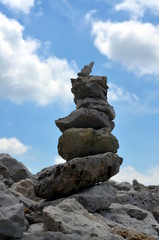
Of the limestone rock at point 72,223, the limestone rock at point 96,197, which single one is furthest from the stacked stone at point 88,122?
the limestone rock at point 72,223

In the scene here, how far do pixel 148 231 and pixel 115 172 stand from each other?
3.47m

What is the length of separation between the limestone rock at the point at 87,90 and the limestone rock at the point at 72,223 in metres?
9.76

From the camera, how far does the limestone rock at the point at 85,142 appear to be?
19438 mm

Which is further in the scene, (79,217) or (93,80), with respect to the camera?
(93,80)

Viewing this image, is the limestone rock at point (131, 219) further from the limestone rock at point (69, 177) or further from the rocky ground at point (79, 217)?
the limestone rock at point (69, 177)

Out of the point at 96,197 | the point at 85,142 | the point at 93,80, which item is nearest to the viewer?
the point at 96,197

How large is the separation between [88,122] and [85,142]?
73.3 inches

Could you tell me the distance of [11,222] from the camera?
10711 millimetres

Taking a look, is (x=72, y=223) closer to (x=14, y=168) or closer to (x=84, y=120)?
(x=84, y=120)

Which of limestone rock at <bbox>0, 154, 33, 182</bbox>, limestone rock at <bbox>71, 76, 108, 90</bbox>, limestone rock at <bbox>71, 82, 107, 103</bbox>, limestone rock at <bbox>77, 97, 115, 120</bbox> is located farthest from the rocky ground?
limestone rock at <bbox>71, 76, 108, 90</bbox>

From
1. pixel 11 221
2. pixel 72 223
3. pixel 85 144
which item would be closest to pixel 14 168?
pixel 85 144

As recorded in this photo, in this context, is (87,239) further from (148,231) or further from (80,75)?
(80,75)

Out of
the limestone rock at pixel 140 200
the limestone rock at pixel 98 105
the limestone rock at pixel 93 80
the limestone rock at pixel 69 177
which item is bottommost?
the limestone rock at pixel 69 177

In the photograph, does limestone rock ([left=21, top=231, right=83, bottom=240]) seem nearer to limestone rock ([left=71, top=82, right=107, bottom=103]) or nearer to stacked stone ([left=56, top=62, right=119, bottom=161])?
stacked stone ([left=56, top=62, right=119, bottom=161])
